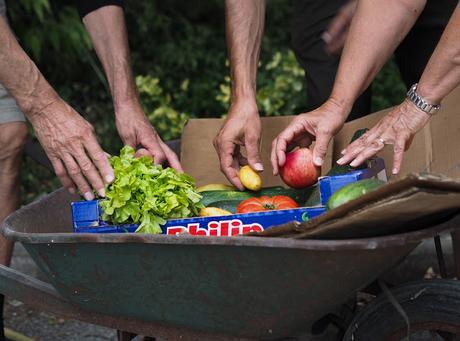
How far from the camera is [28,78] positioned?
262cm

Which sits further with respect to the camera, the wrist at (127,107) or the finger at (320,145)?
the wrist at (127,107)

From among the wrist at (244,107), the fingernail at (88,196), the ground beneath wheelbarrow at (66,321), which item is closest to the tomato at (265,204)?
the wrist at (244,107)

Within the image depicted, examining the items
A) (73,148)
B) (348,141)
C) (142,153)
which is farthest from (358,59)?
(73,148)

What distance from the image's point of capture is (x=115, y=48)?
3.13 metres

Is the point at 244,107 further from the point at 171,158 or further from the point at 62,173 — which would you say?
the point at 62,173

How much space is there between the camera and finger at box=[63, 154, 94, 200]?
2.55m

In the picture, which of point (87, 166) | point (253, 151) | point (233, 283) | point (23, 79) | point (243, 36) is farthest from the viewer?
point (243, 36)

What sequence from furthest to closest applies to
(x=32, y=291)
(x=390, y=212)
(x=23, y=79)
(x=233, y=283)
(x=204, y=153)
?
(x=204, y=153) < (x=23, y=79) < (x=32, y=291) < (x=233, y=283) < (x=390, y=212)

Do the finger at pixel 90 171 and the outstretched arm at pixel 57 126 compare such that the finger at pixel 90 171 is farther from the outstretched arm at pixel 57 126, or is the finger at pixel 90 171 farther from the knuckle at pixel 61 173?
the knuckle at pixel 61 173

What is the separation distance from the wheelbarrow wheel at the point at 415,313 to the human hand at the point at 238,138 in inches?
30.3

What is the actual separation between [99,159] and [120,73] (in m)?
0.70

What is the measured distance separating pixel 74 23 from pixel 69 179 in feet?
8.73

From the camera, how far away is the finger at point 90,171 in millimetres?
2506

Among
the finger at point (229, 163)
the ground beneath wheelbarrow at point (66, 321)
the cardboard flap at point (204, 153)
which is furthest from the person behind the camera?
the ground beneath wheelbarrow at point (66, 321)
